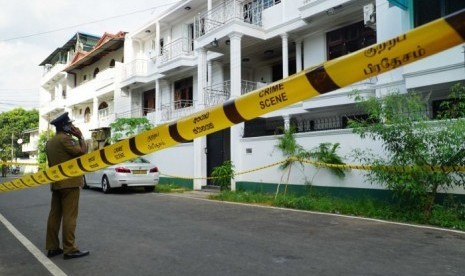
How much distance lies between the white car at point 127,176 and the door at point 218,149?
2.45 m

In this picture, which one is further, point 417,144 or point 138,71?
point 138,71

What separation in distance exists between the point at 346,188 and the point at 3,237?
7794 mm

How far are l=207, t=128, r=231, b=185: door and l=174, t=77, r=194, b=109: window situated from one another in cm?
505

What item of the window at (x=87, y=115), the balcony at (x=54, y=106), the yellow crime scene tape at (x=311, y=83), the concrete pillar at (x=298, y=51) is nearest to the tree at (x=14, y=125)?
the balcony at (x=54, y=106)

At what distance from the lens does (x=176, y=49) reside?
838 inches

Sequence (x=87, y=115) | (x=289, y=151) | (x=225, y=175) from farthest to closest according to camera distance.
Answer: (x=87, y=115) < (x=225, y=175) < (x=289, y=151)

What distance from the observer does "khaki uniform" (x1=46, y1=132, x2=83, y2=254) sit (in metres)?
5.07

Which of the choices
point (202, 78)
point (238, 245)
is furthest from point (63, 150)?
point (202, 78)

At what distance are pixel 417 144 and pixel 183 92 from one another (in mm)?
15890

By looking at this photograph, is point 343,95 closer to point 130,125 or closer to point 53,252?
point 53,252

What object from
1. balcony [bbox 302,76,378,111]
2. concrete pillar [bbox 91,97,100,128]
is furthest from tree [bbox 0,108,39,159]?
balcony [bbox 302,76,378,111]

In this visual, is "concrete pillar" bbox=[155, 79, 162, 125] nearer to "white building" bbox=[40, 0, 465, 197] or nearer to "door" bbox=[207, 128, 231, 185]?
"white building" bbox=[40, 0, 465, 197]

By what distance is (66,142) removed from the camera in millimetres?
5242

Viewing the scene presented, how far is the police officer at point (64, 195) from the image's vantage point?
5.07 metres
